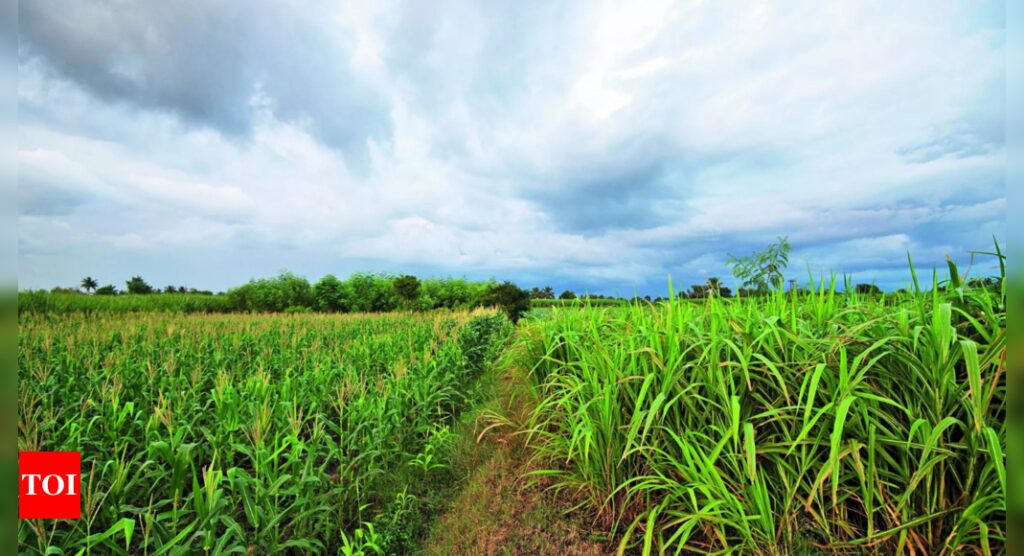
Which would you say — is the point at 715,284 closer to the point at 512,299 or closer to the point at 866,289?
the point at 866,289

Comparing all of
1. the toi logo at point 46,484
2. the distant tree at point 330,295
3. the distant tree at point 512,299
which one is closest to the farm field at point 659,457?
the toi logo at point 46,484

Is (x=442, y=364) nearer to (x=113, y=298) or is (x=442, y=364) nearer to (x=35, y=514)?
(x=35, y=514)

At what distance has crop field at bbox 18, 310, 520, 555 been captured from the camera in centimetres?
199

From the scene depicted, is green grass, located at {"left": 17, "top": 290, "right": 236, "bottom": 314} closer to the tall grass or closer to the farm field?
the farm field

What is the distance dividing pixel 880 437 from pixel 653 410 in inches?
36.8

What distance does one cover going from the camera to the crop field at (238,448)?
1987 millimetres

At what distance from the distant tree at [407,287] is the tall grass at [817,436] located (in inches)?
589

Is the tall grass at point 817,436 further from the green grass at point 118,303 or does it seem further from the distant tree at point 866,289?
the green grass at point 118,303

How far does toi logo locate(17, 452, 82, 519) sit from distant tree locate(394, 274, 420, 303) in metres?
15.4

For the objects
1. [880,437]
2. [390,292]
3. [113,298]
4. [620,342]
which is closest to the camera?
[880,437]

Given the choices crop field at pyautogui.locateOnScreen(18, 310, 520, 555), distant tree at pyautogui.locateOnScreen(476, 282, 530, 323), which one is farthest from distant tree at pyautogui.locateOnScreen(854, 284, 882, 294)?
distant tree at pyautogui.locateOnScreen(476, 282, 530, 323)

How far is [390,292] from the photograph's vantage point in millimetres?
18125

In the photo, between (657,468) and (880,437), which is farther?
(657,468)

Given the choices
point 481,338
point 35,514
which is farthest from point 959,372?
point 481,338
